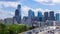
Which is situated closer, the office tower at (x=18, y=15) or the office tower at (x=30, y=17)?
the office tower at (x=18, y=15)

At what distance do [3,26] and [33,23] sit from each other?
125 centimetres

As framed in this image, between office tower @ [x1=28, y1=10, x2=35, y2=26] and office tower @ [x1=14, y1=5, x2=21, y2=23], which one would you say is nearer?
office tower @ [x1=14, y1=5, x2=21, y2=23]

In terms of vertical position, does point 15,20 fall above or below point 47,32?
above

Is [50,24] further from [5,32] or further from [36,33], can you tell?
[5,32]

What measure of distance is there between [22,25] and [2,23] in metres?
0.84

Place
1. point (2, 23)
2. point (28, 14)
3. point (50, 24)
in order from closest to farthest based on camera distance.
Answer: point (2, 23) < point (28, 14) < point (50, 24)

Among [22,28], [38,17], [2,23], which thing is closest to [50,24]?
[38,17]

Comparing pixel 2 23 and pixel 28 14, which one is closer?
pixel 2 23

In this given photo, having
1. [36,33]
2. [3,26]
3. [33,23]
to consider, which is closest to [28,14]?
[33,23]

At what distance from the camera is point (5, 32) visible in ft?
14.7

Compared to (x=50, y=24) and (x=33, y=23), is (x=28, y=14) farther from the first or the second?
(x=50, y=24)

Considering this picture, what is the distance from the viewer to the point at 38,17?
540 centimetres

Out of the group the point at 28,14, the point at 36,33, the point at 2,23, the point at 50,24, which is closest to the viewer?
the point at 2,23

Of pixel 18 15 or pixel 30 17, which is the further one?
pixel 30 17
